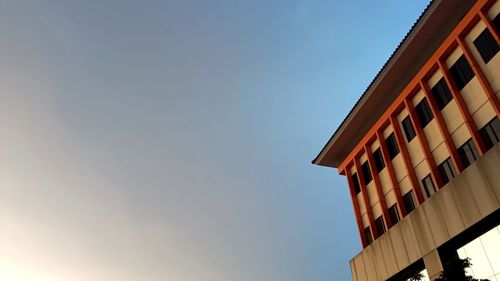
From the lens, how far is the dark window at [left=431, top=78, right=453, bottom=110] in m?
30.0

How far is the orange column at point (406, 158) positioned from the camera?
30.8 meters

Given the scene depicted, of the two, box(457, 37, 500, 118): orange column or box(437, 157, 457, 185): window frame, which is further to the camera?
box(437, 157, 457, 185): window frame

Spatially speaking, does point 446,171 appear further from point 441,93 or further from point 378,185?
point 378,185

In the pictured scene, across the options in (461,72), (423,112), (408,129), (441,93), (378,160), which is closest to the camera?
(461,72)

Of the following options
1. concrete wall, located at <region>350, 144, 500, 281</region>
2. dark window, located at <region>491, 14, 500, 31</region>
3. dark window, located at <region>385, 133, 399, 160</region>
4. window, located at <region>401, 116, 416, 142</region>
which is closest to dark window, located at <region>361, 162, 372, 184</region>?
dark window, located at <region>385, 133, 399, 160</region>

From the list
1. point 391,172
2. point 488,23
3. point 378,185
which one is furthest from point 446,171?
point 488,23

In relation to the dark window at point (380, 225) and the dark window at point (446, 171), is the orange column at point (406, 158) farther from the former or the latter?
the dark window at point (380, 225)

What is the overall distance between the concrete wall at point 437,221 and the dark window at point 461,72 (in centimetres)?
651

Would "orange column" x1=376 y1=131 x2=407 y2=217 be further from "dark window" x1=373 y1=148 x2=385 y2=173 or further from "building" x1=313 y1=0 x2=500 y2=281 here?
"dark window" x1=373 y1=148 x2=385 y2=173

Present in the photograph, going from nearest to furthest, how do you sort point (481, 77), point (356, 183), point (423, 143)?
point (481, 77)
point (423, 143)
point (356, 183)

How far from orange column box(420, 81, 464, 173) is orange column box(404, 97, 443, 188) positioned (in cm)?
170

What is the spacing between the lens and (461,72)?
29.2 meters

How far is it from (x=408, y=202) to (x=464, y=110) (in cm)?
826

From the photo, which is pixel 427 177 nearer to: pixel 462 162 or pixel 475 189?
pixel 462 162
